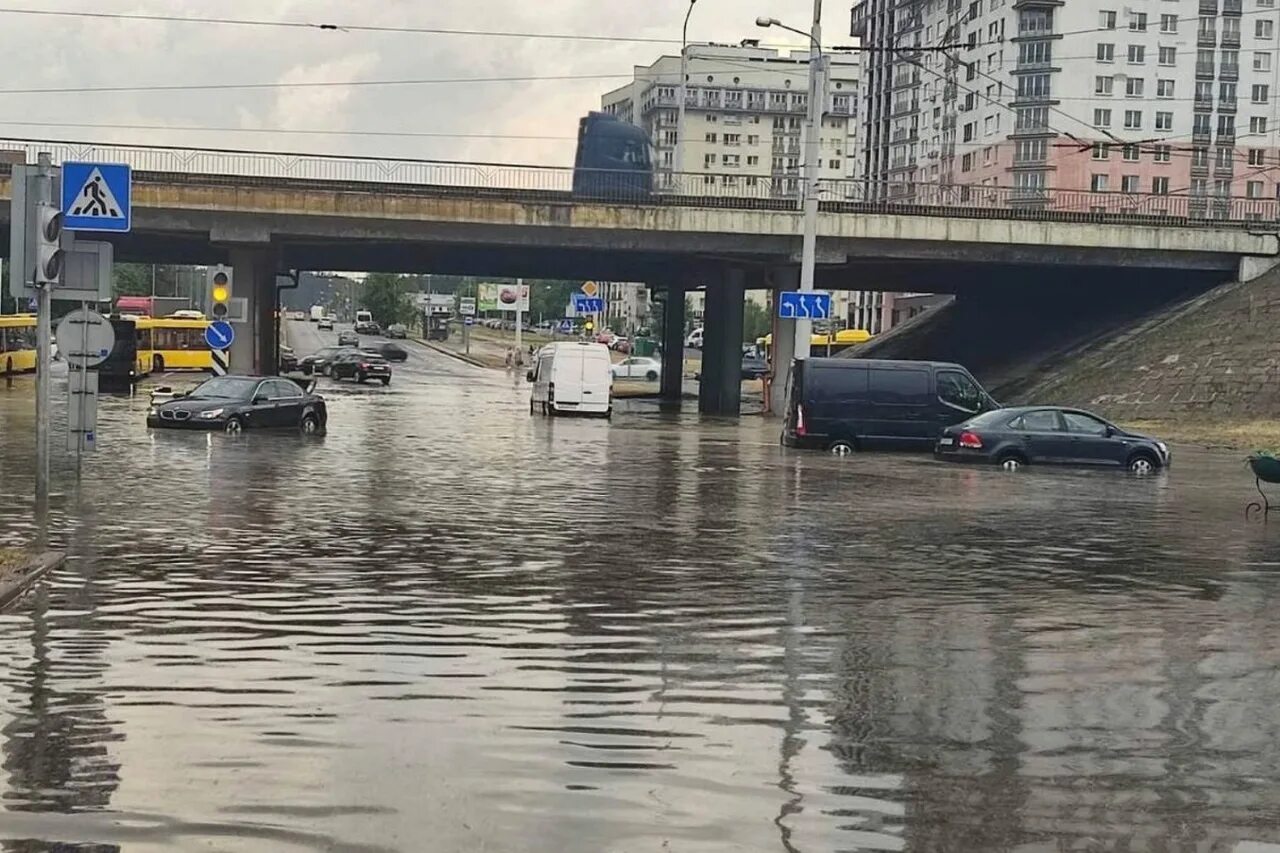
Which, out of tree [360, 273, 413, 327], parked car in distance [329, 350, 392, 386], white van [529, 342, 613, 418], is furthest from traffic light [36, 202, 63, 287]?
tree [360, 273, 413, 327]

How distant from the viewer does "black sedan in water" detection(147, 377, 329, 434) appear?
35000 millimetres

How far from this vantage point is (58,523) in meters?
16.8

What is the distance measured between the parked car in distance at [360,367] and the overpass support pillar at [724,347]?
20.1 metres

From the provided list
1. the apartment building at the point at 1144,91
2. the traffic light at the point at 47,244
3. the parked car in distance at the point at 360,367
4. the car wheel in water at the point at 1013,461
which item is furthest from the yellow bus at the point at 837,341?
the traffic light at the point at 47,244

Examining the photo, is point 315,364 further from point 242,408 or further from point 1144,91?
point 1144,91

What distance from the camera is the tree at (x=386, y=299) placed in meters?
163

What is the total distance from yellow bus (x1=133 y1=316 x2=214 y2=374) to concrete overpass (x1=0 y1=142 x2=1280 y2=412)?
20.8 meters

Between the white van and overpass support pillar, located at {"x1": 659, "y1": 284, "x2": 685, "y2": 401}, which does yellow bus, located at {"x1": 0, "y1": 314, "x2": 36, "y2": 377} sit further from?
the white van

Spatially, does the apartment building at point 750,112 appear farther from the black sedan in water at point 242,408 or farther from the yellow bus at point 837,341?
the black sedan in water at point 242,408

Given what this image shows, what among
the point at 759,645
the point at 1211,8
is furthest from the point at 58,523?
the point at 1211,8

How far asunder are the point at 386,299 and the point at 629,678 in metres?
156

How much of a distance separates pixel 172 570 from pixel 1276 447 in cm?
3388

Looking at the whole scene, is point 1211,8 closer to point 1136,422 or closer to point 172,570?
point 1136,422

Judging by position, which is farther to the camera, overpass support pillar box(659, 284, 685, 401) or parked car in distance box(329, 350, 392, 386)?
parked car in distance box(329, 350, 392, 386)
